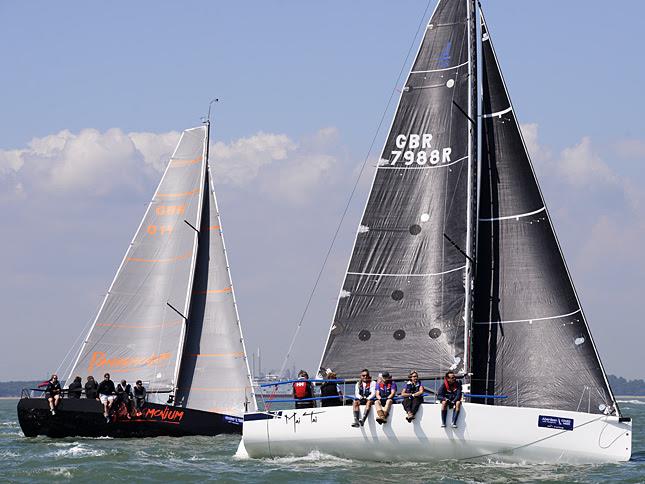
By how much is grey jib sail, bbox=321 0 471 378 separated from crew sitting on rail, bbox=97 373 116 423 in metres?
10.3

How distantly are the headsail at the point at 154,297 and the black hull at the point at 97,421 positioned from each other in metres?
2.60

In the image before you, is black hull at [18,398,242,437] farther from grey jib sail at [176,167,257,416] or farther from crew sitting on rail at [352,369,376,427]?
crew sitting on rail at [352,369,376,427]

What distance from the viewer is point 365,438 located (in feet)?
78.7

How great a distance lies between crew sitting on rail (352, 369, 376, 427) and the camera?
23922mm

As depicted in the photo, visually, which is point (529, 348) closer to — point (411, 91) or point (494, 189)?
point (494, 189)

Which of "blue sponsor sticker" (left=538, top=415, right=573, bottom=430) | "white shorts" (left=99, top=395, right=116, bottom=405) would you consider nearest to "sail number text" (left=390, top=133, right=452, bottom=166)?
"blue sponsor sticker" (left=538, top=415, right=573, bottom=430)

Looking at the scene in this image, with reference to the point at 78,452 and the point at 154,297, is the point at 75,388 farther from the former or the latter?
the point at 78,452

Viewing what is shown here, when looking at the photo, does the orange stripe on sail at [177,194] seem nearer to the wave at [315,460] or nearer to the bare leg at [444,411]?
the wave at [315,460]

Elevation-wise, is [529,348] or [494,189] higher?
[494,189]

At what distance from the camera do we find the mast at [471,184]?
25.2 meters

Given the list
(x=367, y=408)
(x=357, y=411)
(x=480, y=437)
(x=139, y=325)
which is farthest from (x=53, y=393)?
(x=480, y=437)

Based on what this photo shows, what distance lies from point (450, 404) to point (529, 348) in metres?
2.67

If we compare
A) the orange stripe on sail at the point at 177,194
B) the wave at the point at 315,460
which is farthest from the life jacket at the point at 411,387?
the orange stripe on sail at the point at 177,194

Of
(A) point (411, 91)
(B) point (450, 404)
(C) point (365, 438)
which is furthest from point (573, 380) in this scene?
(A) point (411, 91)
